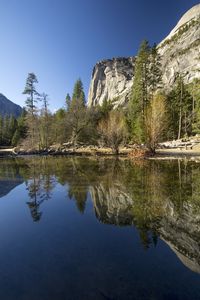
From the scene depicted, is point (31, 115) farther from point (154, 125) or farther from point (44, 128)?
point (154, 125)

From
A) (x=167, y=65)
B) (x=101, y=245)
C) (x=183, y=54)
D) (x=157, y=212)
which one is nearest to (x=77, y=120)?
(x=157, y=212)

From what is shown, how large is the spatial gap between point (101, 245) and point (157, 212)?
7.90ft

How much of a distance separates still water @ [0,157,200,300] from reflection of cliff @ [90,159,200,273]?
0.07ft

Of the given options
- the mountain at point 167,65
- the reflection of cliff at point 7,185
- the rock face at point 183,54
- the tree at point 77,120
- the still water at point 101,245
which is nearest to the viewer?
the still water at point 101,245

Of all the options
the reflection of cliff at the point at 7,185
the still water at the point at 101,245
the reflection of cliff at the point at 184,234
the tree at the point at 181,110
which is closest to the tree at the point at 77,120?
the tree at the point at 181,110

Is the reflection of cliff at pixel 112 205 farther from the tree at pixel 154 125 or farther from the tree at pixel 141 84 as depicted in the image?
the tree at pixel 141 84

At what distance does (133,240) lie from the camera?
15.7 ft

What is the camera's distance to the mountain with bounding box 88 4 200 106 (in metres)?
72.2

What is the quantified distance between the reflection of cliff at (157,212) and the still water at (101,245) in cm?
2

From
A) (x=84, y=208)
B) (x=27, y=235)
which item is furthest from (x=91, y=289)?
(x=84, y=208)

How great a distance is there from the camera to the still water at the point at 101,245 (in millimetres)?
3201

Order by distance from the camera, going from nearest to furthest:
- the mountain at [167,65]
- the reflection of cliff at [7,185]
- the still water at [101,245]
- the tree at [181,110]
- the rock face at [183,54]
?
the still water at [101,245] < the reflection of cliff at [7,185] < the tree at [181,110] < the rock face at [183,54] < the mountain at [167,65]

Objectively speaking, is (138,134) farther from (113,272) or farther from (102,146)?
(113,272)

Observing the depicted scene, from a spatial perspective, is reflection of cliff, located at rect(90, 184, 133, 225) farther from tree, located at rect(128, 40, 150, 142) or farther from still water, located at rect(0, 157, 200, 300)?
tree, located at rect(128, 40, 150, 142)
